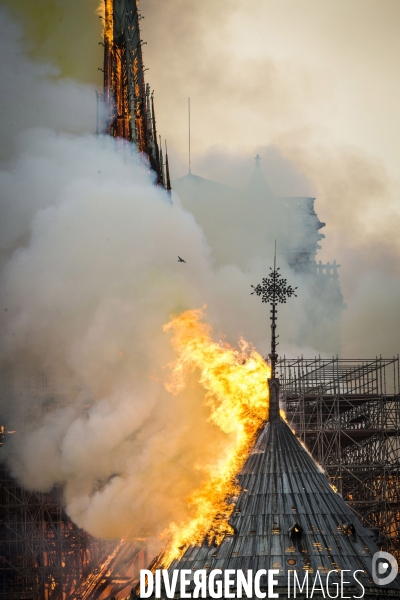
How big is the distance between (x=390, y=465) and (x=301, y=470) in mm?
24024

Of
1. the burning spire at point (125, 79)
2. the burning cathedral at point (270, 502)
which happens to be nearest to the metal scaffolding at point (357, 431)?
the burning cathedral at point (270, 502)

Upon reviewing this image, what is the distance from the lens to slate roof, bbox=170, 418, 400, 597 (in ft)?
171

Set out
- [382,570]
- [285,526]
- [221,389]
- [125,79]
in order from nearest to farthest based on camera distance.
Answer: [382,570] < [285,526] < [221,389] < [125,79]

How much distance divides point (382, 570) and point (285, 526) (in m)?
4.71

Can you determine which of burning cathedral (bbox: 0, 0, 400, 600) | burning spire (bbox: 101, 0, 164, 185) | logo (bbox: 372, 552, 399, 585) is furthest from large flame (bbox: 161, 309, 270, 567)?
burning spire (bbox: 101, 0, 164, 185)

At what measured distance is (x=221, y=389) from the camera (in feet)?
212

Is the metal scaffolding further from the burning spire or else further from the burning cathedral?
the burning spire

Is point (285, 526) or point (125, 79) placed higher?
point (125, 79)

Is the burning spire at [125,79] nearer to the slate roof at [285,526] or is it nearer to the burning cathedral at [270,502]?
the burning cathedral at [270,502]

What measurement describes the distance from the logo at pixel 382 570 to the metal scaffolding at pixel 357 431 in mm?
24027

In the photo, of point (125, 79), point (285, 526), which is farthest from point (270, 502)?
point (125, 79)

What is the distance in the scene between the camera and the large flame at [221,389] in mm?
59312

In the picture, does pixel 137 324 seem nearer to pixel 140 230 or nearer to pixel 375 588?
pixel 140 230

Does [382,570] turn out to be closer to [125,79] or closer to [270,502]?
[270,502]
